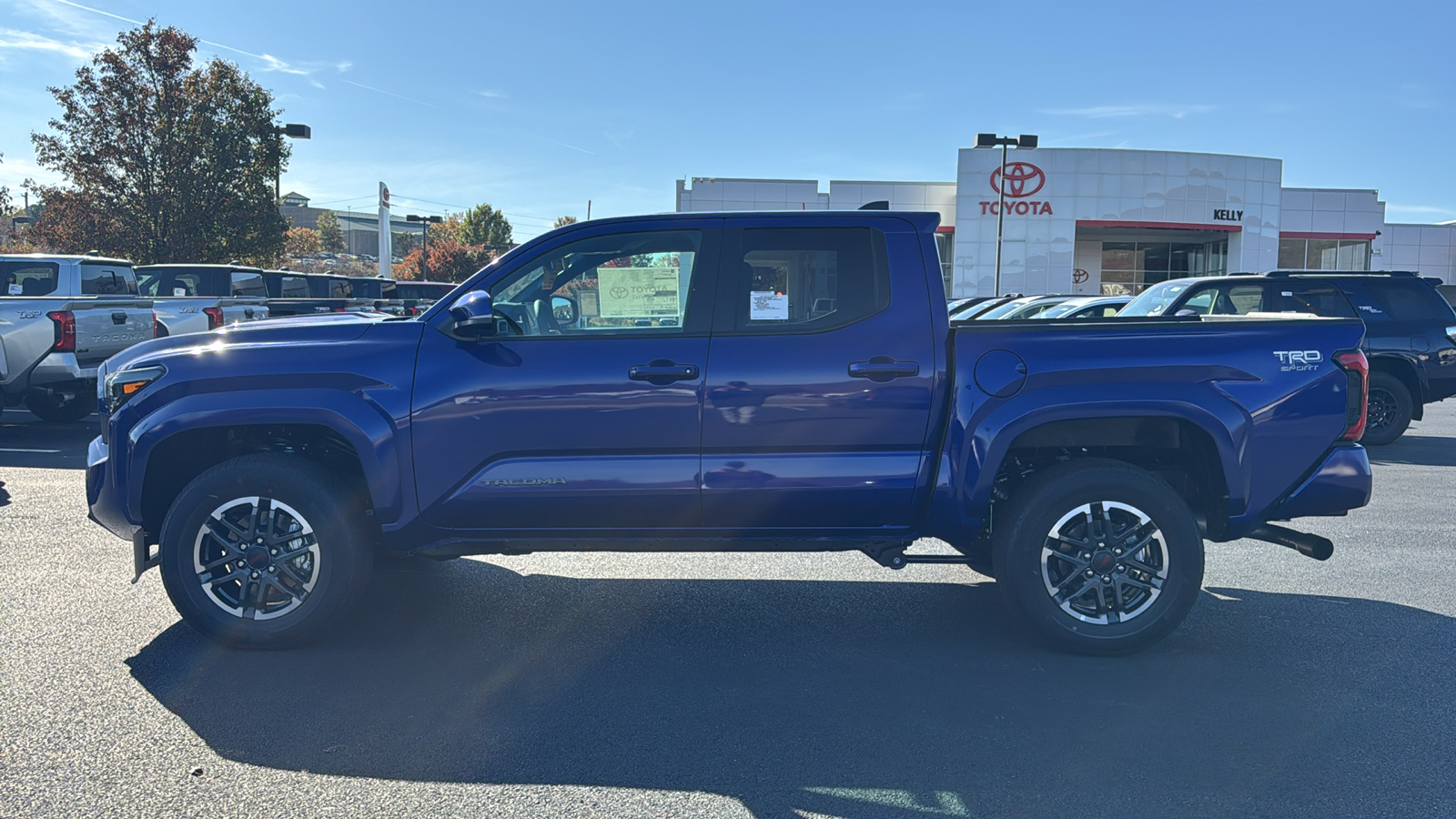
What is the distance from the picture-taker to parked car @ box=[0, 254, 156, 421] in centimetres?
1123

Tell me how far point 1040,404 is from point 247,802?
11.1 ft

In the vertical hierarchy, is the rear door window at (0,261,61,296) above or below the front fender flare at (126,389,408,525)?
above

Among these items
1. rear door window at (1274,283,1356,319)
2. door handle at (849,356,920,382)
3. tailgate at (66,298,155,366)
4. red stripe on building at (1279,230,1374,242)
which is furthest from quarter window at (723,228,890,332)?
red stripe on building at (1279,230,1374,242)

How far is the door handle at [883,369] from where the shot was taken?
4496mm

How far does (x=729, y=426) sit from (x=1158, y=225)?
1739 inches

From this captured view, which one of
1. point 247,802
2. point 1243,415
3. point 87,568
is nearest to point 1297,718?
point 1243,415

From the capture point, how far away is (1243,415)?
4.58 metres

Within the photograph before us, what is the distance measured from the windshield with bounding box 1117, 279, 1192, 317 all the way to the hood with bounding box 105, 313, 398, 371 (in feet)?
30.8

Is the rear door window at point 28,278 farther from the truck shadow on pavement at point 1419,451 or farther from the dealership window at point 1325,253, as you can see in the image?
the dealership window at point 1325,253

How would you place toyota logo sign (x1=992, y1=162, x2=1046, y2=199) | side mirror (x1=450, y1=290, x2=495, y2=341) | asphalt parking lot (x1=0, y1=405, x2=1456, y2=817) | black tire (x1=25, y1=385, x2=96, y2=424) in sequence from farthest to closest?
toyota logo sign (x1=992, y1=162, x2=1046, y2=199) → black tire (x1=25, y1=385, x2=96, y2=424) → side mirror (x1=450, y1=290, x2=495, y2=341) → asphalt parking lot (x1=0, y1=405, x2=1456, y2=817)

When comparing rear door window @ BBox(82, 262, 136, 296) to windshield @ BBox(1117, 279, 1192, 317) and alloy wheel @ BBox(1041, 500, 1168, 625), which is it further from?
alloy wheel @ BBox(1041, 500, 1168, 625)

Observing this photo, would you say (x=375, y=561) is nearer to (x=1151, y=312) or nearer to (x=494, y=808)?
(x=494, y=808)

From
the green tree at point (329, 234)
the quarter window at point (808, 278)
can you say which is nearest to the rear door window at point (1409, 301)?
the quarter window at point (808, 278)

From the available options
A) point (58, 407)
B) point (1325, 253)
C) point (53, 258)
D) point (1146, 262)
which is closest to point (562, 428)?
point (58, 407)
